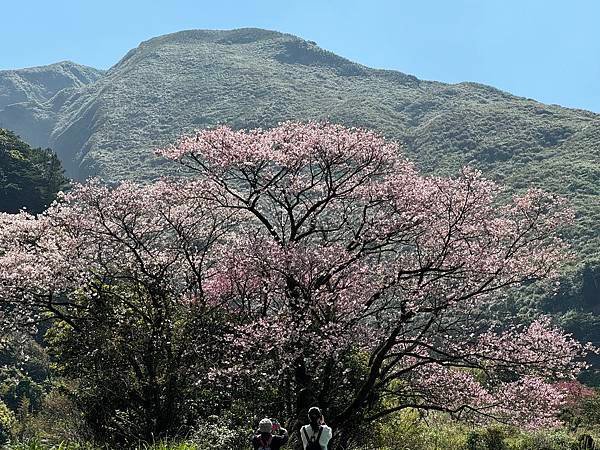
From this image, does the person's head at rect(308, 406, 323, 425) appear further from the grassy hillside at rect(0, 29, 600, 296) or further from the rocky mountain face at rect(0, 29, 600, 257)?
the rocky mountain face at rect(0, 29, 600, 257)

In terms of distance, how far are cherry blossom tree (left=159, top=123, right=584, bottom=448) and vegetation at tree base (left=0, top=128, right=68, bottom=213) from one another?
143 feet

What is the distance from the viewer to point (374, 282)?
1272cm

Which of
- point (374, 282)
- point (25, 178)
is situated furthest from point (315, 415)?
point (25, 178)

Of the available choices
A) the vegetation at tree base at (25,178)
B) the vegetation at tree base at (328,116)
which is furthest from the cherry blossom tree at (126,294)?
the vegetation at tree base at (25,178)

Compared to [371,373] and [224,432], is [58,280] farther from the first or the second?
[371,373]

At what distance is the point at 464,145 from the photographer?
8306cm

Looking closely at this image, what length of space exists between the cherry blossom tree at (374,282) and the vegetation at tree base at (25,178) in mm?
43565

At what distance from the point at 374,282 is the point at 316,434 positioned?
5.18 m

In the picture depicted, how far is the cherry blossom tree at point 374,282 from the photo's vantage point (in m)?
12.2

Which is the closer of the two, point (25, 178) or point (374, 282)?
point (374, 282)

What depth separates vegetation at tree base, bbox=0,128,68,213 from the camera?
53.4 metres

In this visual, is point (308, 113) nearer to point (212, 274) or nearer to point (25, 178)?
point (25, 178)

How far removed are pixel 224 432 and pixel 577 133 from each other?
264 ft

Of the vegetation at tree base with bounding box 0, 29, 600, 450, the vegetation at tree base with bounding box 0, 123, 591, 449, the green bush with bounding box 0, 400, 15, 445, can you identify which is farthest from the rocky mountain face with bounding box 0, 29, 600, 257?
the vegetation at tree base with bounding box 0, 123, 591, 449
